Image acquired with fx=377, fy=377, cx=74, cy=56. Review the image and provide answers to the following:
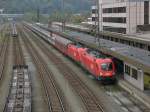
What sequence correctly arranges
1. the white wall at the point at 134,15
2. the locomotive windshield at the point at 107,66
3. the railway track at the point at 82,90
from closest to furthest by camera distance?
the railway track at the point at 82,90, the locomotive windshield at the point at 107,66, the white wall at the point at 134,15

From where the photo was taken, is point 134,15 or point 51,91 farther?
point 134,15

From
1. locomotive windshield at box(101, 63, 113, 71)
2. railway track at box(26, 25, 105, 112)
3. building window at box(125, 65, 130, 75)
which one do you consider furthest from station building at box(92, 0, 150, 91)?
building window at box(125, 65, 130, 75)

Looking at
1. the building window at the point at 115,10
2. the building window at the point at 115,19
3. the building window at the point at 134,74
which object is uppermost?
the building window at the point at 115,10

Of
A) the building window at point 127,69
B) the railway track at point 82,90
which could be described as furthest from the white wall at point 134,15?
the building window at point 127,69

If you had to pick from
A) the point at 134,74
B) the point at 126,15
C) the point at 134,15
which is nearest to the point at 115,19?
the point at 126,15

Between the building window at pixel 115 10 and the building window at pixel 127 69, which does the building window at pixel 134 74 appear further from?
the building window at pixel 115 10

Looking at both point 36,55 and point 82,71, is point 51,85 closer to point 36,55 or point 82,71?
point 82,71

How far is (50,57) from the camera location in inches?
2458

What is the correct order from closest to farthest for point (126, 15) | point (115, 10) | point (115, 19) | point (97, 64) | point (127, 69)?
1. point (127, 69)
2. point (97, 64)
3. point (126, 15)
4. point (115, 19)
5. point (115, 10)

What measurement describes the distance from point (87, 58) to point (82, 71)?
16.4 feet

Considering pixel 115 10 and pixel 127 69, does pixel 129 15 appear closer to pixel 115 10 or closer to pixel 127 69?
pixel 115 10

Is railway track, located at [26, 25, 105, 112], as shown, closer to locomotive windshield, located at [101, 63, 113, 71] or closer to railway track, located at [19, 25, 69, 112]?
railway track, located at [19, 25, 69, 112]

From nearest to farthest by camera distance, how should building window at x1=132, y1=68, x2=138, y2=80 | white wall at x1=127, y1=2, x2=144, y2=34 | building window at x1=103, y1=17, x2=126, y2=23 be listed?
1. building window at x1=132, y1=68, x2=138, y2=80
2. white wall at x1=127, y1=2, x2=144, y2=34
3. building window at x1=103, y1=17, x2=126, y2=23

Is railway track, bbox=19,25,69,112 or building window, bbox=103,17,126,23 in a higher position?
building window, bbox=103,17,126,23
